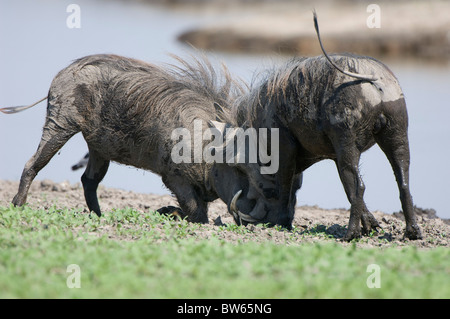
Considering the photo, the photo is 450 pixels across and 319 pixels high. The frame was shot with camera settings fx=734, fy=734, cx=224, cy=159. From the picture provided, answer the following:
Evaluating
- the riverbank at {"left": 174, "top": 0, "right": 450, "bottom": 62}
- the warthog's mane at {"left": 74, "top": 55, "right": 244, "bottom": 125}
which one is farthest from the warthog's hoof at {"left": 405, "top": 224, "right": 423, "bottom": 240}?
the riverbank at {"left": 174, "top": 0, "right": 450, "bottom": 62}

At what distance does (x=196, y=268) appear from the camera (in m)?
4.97

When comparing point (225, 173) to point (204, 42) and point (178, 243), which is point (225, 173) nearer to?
point (178, 243)

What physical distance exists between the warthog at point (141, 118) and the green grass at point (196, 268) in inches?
77.7

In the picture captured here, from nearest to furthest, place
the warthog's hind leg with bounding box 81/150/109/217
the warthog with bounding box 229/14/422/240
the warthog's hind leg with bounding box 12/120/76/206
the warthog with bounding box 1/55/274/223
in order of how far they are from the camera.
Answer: the warthog with bounding box 229/14/422/240 < the warthog with bounding box 1/55/274/223 < the warthog's hind leg with bounding box 12/120/76/206 < the warthog's hind leg with bounding box 81/150/109/217

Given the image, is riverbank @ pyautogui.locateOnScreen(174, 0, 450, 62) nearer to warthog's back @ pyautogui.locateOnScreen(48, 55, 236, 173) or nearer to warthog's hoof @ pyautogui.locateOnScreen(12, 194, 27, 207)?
warthog's back @ pyautogui.locateOnScreen(48, 55, 236, 173)

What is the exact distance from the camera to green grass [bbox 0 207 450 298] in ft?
15.0

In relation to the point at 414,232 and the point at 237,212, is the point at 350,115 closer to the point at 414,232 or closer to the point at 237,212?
the point at 414,232

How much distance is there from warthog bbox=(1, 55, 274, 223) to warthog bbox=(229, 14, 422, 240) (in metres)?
1.30

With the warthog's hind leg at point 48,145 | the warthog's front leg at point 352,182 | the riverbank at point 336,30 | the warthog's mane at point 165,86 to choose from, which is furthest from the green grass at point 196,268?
the riverbank at point 336,30

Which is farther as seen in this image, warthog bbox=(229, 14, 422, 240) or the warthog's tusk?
the warthog's tusk

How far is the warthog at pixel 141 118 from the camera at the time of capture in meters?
8.20

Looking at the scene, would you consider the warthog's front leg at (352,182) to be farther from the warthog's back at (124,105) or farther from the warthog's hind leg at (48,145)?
the warthog's hind leg at (48,145)

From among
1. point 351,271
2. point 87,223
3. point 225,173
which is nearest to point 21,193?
point 87,223

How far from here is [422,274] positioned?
509cm
